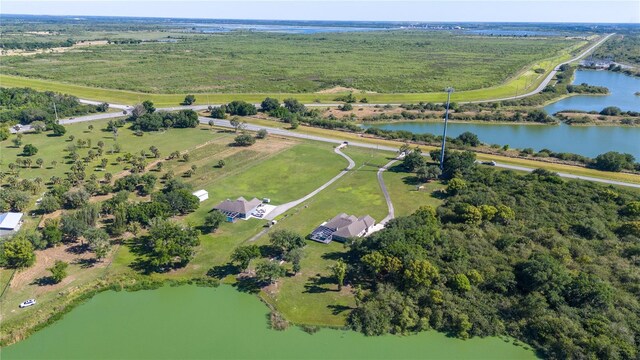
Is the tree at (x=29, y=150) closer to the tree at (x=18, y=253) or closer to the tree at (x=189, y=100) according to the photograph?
the tree at (x=18, y=253)

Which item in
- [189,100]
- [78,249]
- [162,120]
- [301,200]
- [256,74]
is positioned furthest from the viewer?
[256,74]

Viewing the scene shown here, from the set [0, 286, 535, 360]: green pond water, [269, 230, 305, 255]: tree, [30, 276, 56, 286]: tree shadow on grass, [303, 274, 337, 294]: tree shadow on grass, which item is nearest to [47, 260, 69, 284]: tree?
[30, 276, 56, 286]: tree shadow on grass

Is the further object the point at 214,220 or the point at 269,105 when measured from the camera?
the point at 269,105

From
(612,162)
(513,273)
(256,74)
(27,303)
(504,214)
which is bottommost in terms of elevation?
(27,303)

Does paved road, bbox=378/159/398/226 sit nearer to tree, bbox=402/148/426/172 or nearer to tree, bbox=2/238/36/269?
tree, bbox=402/148/426/172

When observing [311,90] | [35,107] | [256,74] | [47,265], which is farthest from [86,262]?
[256,74]

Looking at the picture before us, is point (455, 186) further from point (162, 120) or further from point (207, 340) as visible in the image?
point (162, 120)

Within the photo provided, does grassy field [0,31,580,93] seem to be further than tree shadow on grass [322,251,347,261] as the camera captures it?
Yes
